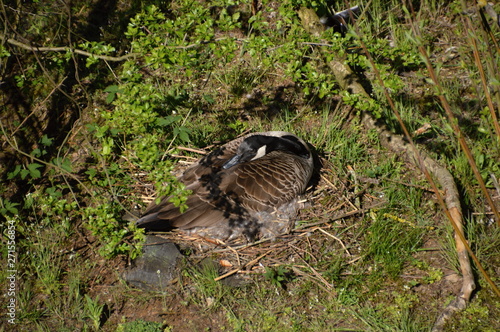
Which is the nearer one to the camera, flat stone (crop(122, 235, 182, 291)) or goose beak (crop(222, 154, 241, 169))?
flat stone (crop(122, 235, 182, 291))

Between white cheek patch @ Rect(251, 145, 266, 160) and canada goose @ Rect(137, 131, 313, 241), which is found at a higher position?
white cheek patch @ Rect(251, 145, 266, 160)

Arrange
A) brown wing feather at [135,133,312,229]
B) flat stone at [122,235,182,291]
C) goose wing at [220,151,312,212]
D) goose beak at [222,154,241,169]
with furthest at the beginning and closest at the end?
goose beak at [222,154,241,169] < goose wing at [220,151,312,212] < brown wing feather at [135,133,312,229] < flat stone at [122,235,182,291]

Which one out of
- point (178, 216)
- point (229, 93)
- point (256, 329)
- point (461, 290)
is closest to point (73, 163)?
point (178, 216)

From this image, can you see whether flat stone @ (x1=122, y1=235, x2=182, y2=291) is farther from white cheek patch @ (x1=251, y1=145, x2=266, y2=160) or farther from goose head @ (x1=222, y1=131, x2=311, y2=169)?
white cheek patch @ (x1=251, y1=145, x2=266, y2=160)

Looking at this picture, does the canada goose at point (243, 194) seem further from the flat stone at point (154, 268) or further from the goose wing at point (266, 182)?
the flat stone at point (154, 268)

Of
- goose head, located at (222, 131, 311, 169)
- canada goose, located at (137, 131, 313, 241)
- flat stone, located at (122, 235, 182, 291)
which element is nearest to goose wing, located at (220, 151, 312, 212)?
canada goose, located at (137, 131, 313, 241)

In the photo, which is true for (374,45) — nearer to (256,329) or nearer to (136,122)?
(136,122)

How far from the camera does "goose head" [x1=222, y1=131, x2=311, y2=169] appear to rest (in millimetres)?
5000

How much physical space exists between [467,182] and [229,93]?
331 centimetres

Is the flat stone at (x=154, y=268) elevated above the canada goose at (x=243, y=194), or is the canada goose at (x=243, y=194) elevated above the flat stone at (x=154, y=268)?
the canada goose at (x=243, y=194)

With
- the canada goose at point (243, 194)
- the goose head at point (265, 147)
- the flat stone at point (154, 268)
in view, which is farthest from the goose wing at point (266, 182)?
the flat stone at point (154, 268)

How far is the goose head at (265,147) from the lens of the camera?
5000mm

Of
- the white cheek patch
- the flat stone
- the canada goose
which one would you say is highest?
the white cheek patch

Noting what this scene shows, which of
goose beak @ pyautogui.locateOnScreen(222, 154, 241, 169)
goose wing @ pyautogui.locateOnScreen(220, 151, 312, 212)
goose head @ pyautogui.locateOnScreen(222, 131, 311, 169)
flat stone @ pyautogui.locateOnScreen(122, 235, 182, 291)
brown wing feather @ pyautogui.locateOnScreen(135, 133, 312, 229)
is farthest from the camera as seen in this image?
goose head @ pyautogui.locateOnScreen(222, 131, 311, 169)
